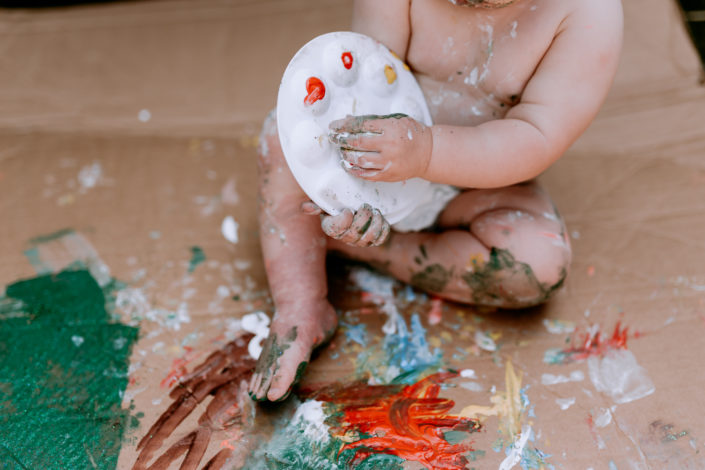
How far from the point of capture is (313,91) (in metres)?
0.69

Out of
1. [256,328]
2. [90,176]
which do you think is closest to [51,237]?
[90,176]

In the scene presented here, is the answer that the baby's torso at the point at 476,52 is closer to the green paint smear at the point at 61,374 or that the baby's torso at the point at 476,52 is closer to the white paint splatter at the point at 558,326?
the white paint splatter at the point at 558,326

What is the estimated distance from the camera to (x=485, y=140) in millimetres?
747

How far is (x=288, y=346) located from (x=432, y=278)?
23 centimetres

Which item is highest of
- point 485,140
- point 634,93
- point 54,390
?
point 485,140

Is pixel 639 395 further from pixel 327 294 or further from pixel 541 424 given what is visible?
pixel 327 294

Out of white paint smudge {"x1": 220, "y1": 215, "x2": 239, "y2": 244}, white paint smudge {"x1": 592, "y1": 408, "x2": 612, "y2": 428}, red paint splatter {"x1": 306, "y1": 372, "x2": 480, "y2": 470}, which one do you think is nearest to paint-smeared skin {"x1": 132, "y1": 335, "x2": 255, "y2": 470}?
red paint splatter {"x1": 306, "y1": 372, "x2": 480, "y2": 470}

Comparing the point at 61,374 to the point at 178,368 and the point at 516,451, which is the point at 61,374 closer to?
the point at 178,368

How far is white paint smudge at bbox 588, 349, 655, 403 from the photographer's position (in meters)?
0.77

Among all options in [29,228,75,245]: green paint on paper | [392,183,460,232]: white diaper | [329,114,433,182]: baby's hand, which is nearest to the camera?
[329,114,433,182]: baby's hand

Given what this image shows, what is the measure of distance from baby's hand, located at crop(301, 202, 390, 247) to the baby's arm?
46 mm

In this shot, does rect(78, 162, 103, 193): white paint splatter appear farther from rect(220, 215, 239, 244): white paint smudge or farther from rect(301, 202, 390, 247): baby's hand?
rect(301, 202, 390, 247): baby's hand

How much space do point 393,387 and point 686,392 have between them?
0.36 m

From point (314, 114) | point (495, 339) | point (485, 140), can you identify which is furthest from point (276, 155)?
point (495, 339)
